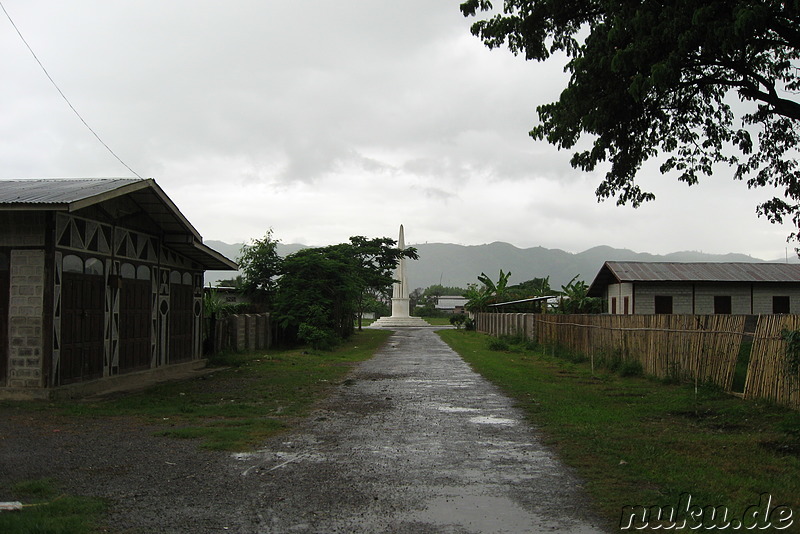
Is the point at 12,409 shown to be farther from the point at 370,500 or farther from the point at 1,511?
the point at 370,500

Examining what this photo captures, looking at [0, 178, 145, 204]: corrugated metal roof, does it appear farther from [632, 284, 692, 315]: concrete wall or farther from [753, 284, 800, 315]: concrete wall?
[753, 284, 800, 315]: concrete wall

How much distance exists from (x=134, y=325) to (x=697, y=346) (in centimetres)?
1239

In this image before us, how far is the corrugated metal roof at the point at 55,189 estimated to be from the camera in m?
12.1

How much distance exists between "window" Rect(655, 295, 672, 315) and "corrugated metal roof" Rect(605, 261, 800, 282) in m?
0.93

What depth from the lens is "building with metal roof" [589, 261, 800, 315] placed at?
31.0m

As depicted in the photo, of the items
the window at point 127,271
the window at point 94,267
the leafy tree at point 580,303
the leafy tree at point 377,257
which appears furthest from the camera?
the leafy tree at point 377,257

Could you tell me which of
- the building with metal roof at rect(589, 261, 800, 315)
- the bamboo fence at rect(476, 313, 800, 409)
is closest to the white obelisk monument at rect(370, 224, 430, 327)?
the building with metal roof at rect(589, 261, 800, 315)

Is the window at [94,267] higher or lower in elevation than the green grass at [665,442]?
higher

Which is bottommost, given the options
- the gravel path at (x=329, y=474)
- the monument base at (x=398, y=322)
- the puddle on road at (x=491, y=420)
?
the monument base at (x=398, y=322)

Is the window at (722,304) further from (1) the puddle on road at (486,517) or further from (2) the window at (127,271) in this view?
(1) the puddle on road at (486,517)

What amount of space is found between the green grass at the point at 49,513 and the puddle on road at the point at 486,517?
2572 millimetres

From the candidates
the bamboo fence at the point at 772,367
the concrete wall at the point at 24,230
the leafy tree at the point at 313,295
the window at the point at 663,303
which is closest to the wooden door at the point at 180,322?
the concrete wall at the point at 24,230

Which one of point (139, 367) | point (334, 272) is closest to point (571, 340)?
point (334, 272)

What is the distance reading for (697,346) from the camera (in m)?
13.9
